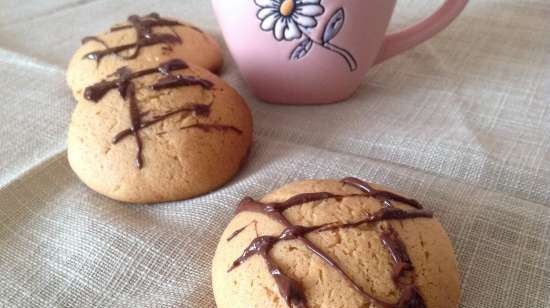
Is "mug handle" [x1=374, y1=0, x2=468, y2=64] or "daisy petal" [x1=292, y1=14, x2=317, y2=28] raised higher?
"daisy petal" [x1=292, y1=14, x2=317, y2=28]

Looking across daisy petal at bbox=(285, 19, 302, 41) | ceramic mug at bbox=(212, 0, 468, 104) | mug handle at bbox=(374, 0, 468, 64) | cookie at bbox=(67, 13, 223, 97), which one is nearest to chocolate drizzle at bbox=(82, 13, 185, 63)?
cookie at bbox=(67, 13, 223, 97)

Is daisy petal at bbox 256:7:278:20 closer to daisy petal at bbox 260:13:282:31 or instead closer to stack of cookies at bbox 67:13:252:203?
daisy petal at bbox 260:13:282:31

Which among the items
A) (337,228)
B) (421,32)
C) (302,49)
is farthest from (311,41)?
(337,228)

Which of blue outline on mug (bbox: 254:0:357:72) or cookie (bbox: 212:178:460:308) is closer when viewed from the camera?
cookie (bbox: 212:178:460:308)

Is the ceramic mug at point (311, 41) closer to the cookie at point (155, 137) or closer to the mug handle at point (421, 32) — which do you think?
the mug handle at point (421, 32)

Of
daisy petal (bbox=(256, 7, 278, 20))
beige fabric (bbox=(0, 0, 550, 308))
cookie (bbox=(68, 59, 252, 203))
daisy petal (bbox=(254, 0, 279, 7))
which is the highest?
daisy petal (bbox=(254, 0, 279, 7))

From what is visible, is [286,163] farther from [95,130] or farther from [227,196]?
[95,130]

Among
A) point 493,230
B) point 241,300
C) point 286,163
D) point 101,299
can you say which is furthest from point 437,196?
point 101,299

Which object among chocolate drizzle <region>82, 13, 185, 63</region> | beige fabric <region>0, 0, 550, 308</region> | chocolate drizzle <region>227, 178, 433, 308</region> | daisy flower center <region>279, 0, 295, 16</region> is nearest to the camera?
chocolate drizzle <region>227, 178, 433, 308</region>

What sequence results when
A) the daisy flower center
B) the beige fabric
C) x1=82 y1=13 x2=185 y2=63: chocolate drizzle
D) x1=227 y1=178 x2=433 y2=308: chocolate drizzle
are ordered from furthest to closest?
1. x1=82 y1=13 x2=185 y2=63: chocolate drizzle
2. the daisy flower center
3. the beige fabric
4. x1=227 y1=178 x2=433 y2=308: chocolate drizzle
